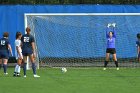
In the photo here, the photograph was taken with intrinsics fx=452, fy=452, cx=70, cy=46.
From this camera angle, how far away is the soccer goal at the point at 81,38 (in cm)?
2611

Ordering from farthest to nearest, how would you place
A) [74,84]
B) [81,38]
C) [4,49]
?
[81,38]
[4,49]
[74,84]

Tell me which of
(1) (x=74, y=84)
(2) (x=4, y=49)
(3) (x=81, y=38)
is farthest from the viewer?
(3) (x=81, y=38)

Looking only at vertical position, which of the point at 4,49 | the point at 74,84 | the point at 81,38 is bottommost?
the point at 74,84

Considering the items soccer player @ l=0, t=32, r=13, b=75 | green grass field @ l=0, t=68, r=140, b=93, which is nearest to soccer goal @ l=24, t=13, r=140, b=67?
soccer player @ l=0, t=32, r=13, b=75

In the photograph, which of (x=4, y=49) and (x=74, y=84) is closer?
(x=74, y=84)

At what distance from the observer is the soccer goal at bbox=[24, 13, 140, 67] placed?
26109 millimetres

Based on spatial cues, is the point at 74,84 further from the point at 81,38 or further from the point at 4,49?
the point at 81,38

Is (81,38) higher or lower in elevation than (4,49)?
lower

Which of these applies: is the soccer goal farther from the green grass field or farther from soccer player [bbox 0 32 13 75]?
the green grass field

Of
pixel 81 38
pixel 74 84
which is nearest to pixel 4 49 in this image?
pixel 81 38

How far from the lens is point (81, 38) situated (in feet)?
87.6

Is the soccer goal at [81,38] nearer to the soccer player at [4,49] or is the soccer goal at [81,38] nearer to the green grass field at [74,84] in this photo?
the soccer player at [4,49]

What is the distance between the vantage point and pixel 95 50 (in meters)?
26.6

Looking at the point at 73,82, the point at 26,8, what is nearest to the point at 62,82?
the point at 73,82
